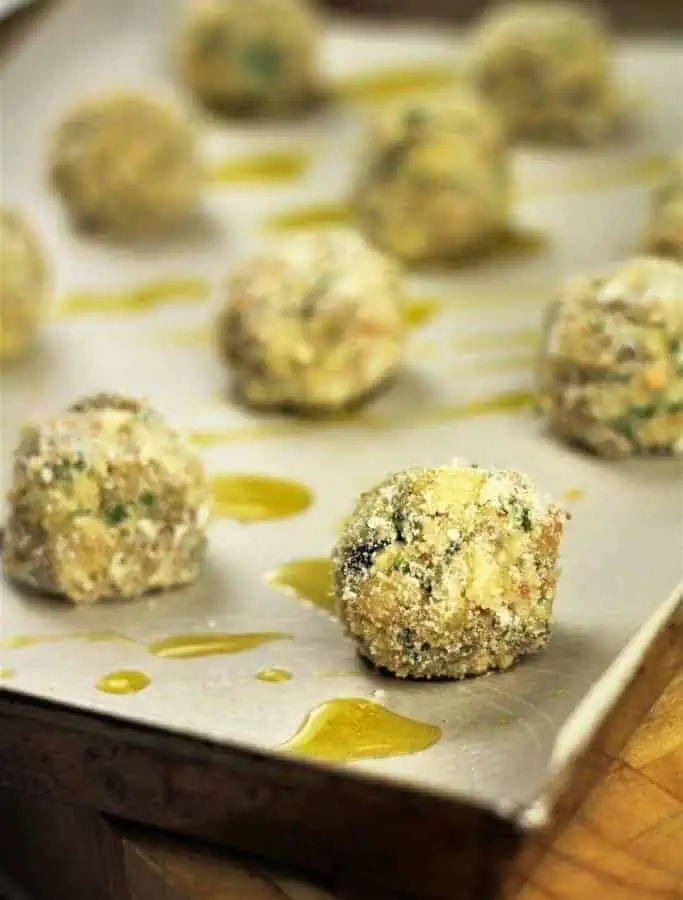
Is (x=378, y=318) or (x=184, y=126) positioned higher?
(x=184, y=126)

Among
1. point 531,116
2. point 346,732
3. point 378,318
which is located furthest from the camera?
point 531,116

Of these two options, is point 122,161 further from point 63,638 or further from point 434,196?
point 63,638

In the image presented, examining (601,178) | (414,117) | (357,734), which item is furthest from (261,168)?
(357,734)

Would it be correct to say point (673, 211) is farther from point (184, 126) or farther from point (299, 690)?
point (299, 690)

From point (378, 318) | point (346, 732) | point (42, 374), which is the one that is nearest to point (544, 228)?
point (378, 318)

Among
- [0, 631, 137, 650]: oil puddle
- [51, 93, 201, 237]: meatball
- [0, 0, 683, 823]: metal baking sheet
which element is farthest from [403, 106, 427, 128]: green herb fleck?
[0, 631, 137, 650]: oil puddle

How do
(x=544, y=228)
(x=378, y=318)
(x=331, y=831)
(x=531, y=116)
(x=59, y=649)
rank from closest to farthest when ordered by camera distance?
(x=331, y=831), (x=59, y=649), (x=378, y=318), (x=544, y=228), (x=531, y=116)

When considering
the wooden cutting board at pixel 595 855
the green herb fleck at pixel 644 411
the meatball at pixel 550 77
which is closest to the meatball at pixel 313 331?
the green herb fleck at pixel 644 411
